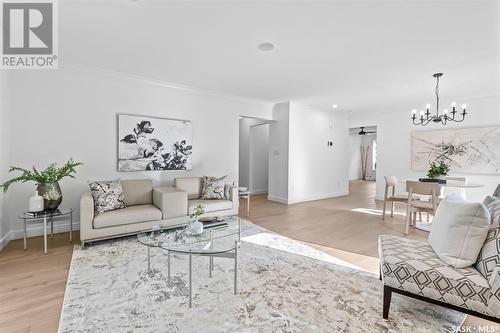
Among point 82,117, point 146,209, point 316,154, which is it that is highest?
point 82,117

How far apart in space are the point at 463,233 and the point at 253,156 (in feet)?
20.6

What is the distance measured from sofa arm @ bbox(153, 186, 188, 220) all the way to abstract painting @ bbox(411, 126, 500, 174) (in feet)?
19.5

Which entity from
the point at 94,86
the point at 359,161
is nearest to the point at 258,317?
the point at 94,86

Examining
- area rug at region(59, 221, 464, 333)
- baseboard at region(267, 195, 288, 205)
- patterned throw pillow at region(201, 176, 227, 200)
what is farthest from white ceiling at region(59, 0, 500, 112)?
baseboard at region(267, 195, 288, 205)

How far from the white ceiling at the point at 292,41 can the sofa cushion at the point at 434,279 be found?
2201 mm

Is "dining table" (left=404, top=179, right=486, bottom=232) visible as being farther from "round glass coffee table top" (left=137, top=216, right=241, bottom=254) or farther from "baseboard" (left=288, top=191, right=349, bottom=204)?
"round glass coffee table top" (left=137, top=216, right=241, bottom=254)

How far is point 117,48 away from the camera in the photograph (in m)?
3.16

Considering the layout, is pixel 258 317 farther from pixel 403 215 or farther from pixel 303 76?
pixel 403 215

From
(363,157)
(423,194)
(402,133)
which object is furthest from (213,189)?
(363,157)

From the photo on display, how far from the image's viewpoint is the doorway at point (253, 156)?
7793 millimetres

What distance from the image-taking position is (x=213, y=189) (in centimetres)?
448

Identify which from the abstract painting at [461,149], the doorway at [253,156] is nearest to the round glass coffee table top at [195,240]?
the doorway at [253,156]

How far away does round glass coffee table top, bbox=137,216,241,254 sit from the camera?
213 cm

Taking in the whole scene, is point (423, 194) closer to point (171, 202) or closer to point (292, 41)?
point (292, 41)
